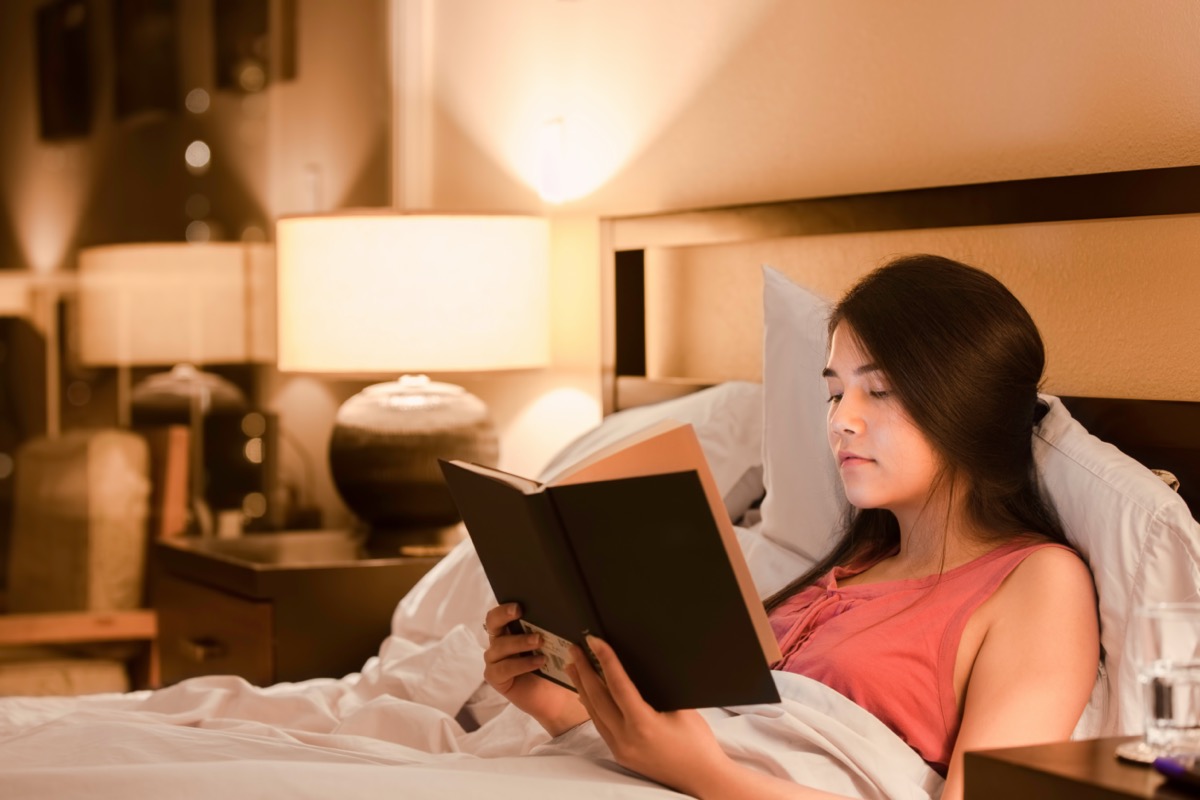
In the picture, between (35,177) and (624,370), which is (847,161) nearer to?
(624,370)

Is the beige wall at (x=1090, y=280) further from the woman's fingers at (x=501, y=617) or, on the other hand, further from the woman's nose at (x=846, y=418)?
the woman's fingers at (x=501, y=617)

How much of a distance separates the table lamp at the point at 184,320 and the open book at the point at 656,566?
211 cm

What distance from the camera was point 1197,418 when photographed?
1491 millimetres

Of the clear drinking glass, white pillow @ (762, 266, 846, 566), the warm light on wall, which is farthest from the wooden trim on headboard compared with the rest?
the clear drinking glass

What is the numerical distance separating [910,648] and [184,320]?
2.21 metres

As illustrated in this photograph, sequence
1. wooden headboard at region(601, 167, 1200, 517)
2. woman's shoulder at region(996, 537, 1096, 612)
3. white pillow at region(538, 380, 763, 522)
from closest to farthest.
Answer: woman's shoulder at region(996, 537, 1096, 612), wooden headboard at region(601, 167, 1200, 517), white pillow at region(538, 380, 763, 522)

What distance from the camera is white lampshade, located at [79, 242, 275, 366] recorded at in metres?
3.08

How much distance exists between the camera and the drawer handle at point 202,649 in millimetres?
2443

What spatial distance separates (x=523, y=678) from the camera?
1.43m

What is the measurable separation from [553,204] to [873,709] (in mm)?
1627

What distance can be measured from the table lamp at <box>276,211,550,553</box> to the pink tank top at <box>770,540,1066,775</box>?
1.20 metres

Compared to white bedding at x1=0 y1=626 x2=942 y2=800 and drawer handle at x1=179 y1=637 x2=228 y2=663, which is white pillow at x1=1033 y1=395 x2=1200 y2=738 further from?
drawer handle at x1=179 y1=637 x2=228 y2=663

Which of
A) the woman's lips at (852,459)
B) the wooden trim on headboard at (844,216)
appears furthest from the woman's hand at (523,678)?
the wooden trim on headboard at (844,216)

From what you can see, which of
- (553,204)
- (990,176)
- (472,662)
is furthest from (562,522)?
(553,204)
